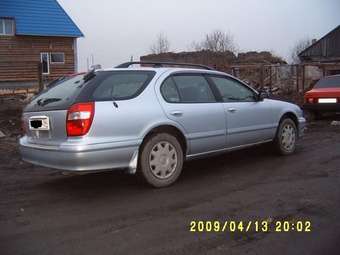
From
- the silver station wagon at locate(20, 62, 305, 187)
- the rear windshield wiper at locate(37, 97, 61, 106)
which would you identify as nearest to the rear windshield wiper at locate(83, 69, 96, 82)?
the silver station wagon at locate(20, 62, 305, 187)

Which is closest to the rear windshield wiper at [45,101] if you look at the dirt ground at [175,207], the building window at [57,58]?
the dirt ground at [175,207]

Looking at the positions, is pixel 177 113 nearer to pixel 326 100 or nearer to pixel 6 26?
pixel 326 100

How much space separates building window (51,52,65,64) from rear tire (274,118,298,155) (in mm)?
25310

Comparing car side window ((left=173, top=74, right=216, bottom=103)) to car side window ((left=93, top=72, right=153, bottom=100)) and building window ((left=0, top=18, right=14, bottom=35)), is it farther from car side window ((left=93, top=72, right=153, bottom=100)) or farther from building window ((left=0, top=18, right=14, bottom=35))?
building window ((left=0, top=18, right=14, bottom=35))

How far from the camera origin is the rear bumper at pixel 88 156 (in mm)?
4629

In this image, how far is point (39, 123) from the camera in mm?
5168

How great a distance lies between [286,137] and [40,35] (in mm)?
25012

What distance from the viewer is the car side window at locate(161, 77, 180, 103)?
5.48m

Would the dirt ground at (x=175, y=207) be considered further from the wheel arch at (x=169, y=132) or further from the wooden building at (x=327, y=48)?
the wooden building at (x=327, y=48)

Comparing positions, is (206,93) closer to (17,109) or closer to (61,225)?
(61,225)

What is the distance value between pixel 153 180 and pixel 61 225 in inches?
56.5
